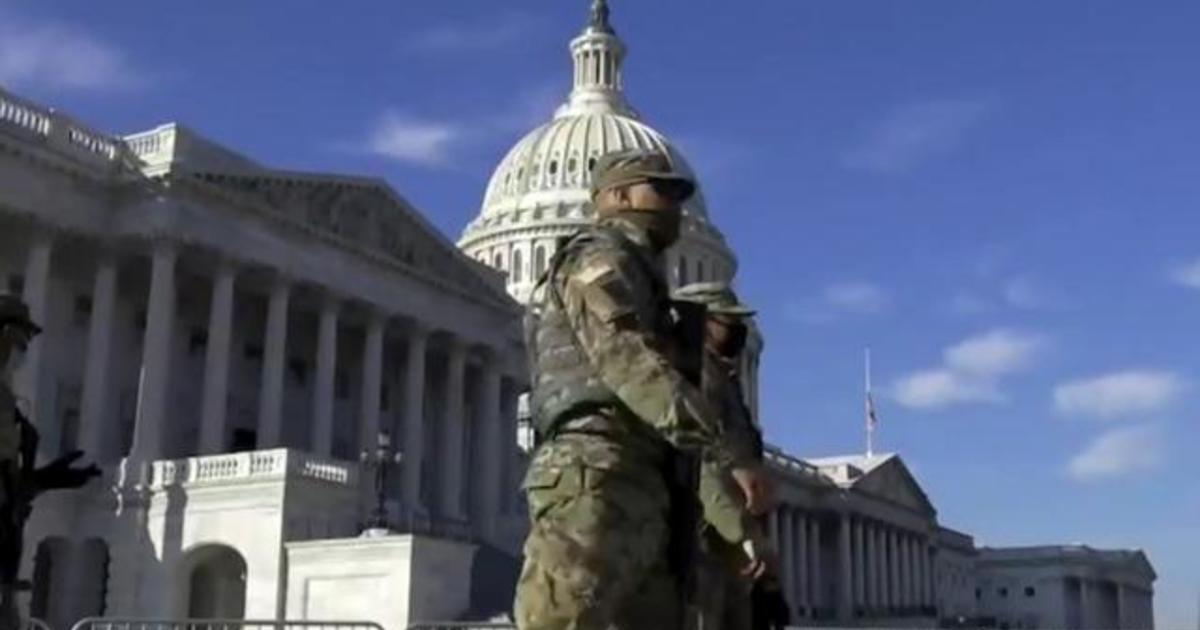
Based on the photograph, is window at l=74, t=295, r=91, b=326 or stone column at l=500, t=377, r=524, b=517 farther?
stone column at l=500, t=377, r=524, b=517

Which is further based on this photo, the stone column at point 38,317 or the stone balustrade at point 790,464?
the stone balustrade at point 790,464

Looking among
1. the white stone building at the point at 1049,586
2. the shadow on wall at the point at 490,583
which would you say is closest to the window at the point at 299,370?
the shadow on wall at the point at 490,583

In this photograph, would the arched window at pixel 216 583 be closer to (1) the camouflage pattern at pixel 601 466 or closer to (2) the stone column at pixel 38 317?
(2) the stone column at pixel 38 317

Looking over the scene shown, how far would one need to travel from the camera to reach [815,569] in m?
100

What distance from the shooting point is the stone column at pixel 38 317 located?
44500mm

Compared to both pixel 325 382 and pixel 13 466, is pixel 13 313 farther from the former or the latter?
pixel 325 382

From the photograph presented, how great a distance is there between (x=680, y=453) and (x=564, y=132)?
116492 millimetres

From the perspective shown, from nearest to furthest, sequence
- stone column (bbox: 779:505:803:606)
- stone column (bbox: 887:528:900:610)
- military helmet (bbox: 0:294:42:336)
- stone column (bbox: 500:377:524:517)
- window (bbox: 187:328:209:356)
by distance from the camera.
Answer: military helmet (bbox: 0:294:42:336), window (bbox: 187:328:209:356), stone column (bbox: 500:377:524:517), stone column (bbox: 779:505:803:606), stone column (bbox: 887:528:900:610)

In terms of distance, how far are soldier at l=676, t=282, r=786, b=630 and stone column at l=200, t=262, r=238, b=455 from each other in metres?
40.6

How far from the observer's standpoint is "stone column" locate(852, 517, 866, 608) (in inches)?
4038

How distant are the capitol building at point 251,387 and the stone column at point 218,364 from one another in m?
0.07

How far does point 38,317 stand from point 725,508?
42.2 meters

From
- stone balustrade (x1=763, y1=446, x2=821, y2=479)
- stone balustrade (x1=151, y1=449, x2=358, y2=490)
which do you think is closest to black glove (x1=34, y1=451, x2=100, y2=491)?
stone balustrade (x1=151, y1=449, x2=358, y2=490)

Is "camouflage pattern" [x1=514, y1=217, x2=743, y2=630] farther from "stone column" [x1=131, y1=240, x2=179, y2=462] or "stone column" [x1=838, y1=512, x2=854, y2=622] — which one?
"stone column" [x1=838, y1=512, x2=854, y2=622]
